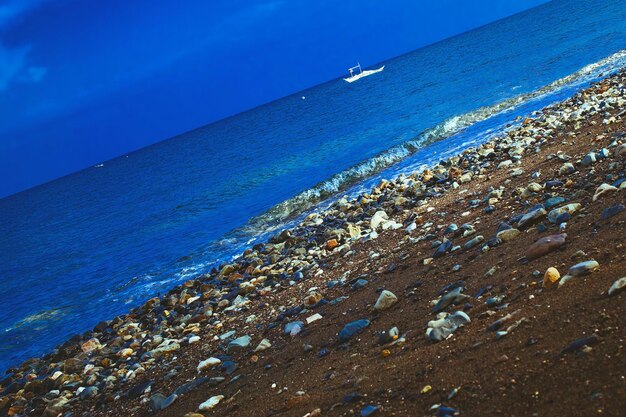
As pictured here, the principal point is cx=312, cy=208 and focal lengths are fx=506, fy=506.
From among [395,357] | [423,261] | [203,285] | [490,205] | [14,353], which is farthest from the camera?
[14,353]

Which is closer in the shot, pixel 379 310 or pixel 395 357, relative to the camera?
pixel 395 357

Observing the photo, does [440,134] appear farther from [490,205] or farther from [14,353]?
[14,353]

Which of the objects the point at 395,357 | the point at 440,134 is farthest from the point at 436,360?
the point at 440,134

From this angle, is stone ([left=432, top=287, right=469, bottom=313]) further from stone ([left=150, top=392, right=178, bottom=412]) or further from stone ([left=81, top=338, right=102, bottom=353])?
stone ([left=81, top=338, right=102, bottom=353])

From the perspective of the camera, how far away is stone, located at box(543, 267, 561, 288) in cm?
491

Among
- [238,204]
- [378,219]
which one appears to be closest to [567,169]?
[378,219]

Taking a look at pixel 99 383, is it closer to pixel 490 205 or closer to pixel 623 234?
pixel 490 205

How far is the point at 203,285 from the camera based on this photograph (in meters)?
14.4

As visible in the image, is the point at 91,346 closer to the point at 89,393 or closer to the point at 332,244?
the point at 89,393

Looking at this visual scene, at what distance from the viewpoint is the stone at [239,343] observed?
320 inches

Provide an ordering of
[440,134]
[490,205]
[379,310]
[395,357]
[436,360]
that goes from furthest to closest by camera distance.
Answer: [440,134] → [490,205] → [379,310] → [395,357] → [436,360]

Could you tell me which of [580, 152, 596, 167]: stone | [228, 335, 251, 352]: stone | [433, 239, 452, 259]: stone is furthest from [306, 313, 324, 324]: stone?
[580, 152, 596, 167]: stone

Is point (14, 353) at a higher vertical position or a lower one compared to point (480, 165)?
lower

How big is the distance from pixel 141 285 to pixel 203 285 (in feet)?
17.5
